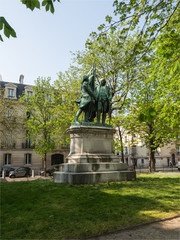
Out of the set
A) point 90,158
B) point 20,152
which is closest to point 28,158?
point 20,152

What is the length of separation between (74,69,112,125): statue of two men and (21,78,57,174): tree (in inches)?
573

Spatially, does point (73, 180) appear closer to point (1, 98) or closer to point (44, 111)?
point (44, 111)

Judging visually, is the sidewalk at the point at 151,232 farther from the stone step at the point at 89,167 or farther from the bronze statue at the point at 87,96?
the bronze statue at the point at 87,96

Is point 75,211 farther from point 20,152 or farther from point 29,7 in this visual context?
point 20,152

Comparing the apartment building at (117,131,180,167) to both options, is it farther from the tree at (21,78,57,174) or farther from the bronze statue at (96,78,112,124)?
the bronze statue at (96,78,112,124)

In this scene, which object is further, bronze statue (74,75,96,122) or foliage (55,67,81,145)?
foliage (55,67,81,145)

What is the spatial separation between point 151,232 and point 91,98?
8.08 meters

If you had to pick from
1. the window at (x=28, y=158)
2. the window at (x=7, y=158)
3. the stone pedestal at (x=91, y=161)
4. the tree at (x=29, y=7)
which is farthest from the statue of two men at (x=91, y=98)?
the window at (x=28, y=158)

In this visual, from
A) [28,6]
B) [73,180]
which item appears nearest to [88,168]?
[73,180]

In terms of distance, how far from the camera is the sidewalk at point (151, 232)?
145 inches

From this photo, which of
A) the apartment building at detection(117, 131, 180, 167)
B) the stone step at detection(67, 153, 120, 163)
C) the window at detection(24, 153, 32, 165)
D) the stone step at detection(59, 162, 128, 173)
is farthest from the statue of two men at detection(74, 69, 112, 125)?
the apartment building at detection(117, 131, 180, 167)

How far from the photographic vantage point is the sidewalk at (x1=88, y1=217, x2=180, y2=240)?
12.1 feet

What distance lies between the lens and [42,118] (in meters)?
28.5

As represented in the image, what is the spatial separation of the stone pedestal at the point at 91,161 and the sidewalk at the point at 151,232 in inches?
191
